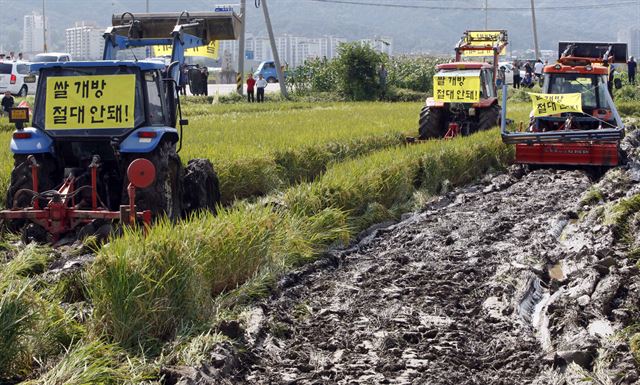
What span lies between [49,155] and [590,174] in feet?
29.5

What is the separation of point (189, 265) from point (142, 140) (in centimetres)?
323

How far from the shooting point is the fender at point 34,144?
9.55m

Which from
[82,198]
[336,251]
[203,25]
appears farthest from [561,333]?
[203,25]

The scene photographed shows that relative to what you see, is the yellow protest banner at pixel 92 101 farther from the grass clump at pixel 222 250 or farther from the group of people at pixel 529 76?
the group of people at pixel 529 76

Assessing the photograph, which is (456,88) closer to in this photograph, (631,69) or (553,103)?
(553,103)

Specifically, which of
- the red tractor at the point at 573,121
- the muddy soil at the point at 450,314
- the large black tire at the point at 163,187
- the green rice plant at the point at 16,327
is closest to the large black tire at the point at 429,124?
the red tractor at the point at 573,121

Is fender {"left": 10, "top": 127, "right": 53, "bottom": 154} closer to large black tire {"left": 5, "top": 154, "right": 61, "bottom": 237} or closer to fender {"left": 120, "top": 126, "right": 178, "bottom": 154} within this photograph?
large black tire {"left": 5, "top": 154, "right": 61, "bottom": 237}

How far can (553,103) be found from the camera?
15164mm

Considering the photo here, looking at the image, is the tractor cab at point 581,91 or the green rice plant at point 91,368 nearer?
the green rice plant at point 91,368

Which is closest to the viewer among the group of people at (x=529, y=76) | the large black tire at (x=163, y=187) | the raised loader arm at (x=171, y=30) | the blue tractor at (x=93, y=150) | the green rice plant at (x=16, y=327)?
the green rice plant at (x=16, y=327)

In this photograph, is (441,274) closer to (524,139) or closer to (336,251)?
(336,251)

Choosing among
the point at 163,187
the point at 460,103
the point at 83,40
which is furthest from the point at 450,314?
the point at 83,40

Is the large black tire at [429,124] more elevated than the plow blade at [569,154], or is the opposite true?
the large black tire at [429,124]

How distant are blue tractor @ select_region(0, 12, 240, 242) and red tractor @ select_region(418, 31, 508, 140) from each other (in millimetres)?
9194
